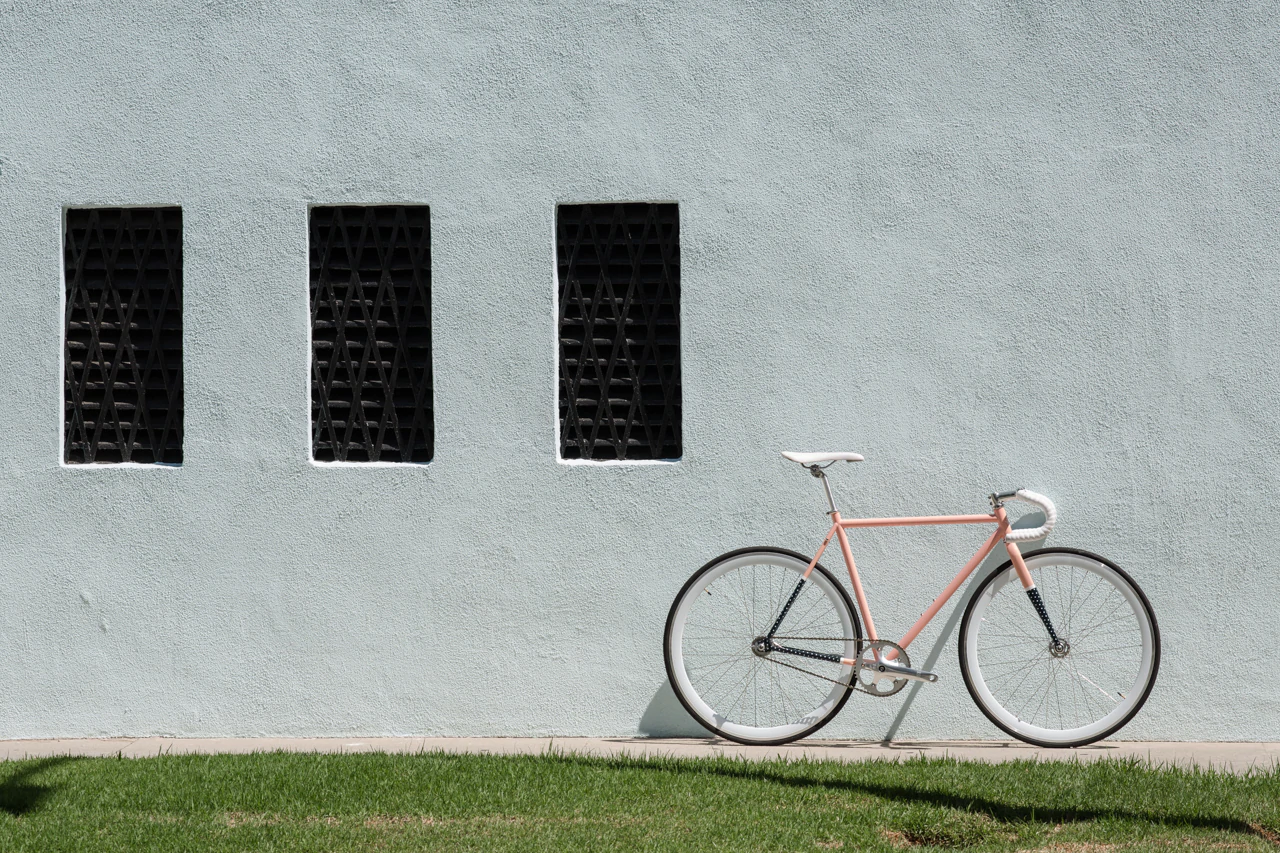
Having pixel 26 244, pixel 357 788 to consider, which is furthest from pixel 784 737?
pixel 26 244

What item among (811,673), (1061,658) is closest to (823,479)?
(811,673)

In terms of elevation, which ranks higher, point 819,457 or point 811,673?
point 819,457

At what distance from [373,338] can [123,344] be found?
4.13 ft

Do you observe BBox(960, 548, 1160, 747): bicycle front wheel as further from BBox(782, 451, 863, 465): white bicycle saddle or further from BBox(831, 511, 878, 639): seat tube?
BBox(782, 451, 863, 465): white bicycle saddle

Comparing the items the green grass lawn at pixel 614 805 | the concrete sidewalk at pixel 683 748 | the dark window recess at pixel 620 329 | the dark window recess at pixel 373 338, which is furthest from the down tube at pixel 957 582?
the dark window recess at pixel 373 338

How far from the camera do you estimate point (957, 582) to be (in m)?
6.02

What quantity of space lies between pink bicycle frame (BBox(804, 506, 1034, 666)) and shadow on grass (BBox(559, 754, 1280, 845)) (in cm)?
74

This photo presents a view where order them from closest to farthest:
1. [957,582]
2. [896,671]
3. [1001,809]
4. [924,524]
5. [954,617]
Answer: [1001,809] < [896,671] < [957,582] < [924,524] < [954,617]

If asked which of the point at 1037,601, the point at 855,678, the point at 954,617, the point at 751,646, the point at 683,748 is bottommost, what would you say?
the point at 683,748

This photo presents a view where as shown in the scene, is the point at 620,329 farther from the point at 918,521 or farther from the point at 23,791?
the point at 23,791

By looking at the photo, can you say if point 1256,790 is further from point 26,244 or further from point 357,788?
point 26,244

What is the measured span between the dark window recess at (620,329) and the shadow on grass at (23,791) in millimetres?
2722

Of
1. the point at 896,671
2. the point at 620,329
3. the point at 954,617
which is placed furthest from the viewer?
the point at 620,329

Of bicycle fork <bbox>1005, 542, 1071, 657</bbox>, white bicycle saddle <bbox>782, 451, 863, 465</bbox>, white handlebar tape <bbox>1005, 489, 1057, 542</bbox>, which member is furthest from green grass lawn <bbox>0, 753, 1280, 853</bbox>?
white bicycle saddle <bbox>782, 451, 863, 465</bbox>
